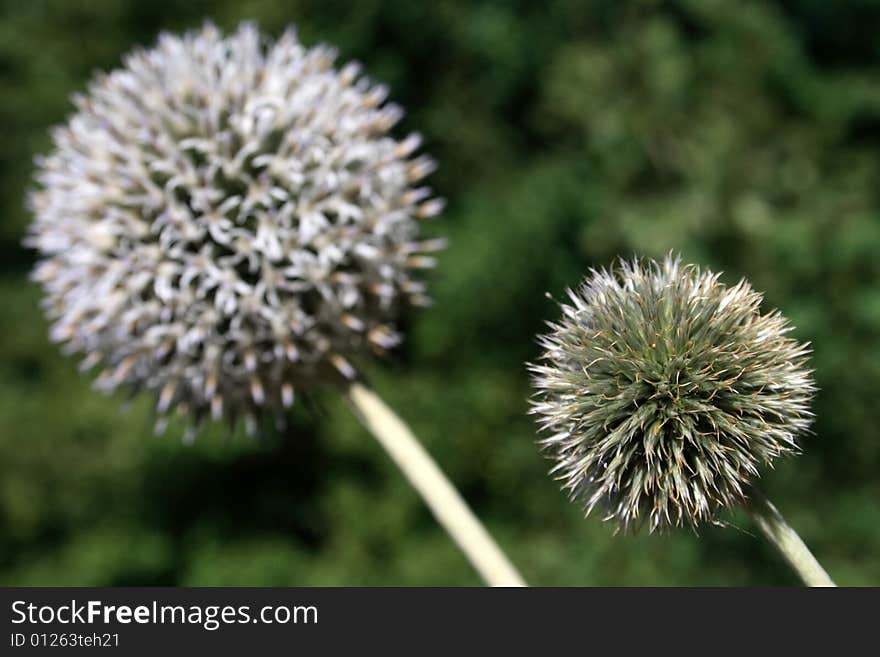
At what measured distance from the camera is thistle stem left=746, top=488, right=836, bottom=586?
2.99ft

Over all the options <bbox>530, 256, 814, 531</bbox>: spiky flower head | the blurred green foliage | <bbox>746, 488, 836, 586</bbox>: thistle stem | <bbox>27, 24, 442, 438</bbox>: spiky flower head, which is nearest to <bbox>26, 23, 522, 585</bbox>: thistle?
<bbox>27, 24, 442, 438</bbox>: spiky flower head

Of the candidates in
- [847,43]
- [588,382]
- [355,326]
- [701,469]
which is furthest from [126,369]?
[847,43]

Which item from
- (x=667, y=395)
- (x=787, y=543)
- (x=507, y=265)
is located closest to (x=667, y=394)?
(x=667, y=395)

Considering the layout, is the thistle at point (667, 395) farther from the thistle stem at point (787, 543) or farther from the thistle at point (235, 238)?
the thistle at point (235, 238)

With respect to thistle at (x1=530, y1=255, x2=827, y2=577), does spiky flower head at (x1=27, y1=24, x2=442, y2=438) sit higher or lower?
higher

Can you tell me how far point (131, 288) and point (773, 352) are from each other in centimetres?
108

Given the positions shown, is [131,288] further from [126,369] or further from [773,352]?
[773,352]

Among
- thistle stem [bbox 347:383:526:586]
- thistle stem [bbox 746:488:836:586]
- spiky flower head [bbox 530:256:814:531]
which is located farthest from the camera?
thistle stem [bbox 347:383:526:586]

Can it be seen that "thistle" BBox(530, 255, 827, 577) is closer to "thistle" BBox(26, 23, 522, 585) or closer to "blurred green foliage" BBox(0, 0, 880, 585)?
"thistle" BBox(26, 23, 522, 585)

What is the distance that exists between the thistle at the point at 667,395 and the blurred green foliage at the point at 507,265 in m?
1.88

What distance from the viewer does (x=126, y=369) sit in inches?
63.3

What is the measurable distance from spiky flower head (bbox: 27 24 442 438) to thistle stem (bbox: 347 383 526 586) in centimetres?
9

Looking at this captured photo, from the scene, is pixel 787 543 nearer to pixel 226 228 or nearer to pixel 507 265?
pixel 226 228

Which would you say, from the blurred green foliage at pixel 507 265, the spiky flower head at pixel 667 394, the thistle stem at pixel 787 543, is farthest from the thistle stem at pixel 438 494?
the blurred green foliage at pixel 507 265
